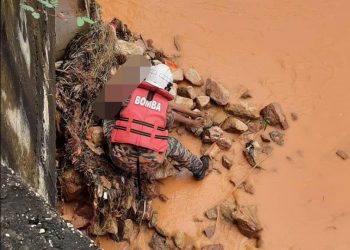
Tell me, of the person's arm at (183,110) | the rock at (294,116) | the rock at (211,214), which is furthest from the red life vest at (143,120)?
the rock at (294,116)

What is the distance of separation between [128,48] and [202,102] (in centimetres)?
84

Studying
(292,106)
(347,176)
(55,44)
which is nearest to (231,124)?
(292,106)

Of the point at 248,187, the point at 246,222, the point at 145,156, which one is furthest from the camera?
the point at 248,187

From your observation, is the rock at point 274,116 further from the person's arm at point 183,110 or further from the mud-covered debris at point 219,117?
the person's arm at point 183,110

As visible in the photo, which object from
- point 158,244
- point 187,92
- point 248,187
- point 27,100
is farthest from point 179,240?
point 27,100

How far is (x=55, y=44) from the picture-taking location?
15.8ft

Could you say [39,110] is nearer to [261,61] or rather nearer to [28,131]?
[28,131]

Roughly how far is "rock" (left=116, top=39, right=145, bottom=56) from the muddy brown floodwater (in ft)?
1.96

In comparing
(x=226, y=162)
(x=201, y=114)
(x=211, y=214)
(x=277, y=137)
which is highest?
(x=201, y=114)

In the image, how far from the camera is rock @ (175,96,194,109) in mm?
5453

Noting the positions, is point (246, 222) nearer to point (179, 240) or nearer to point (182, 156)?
point (179, 240)

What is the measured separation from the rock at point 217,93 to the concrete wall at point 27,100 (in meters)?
2.06

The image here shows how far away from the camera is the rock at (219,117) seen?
556 centimetres

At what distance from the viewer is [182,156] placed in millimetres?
4934
